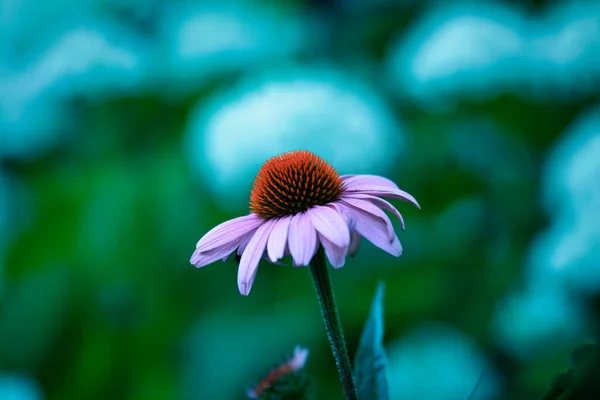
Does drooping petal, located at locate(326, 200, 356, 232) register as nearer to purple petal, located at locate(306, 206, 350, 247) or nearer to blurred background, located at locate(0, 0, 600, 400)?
purple petal, located at locate(306, 206, 350, 247)

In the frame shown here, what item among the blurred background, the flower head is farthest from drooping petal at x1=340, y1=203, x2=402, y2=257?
the blurred background

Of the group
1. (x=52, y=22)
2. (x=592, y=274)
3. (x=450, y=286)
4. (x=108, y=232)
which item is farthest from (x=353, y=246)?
(x=52, y=22)

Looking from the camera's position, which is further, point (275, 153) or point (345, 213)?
point (275, 153)

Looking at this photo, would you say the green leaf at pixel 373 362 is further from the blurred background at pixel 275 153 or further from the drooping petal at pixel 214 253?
the blurred background at pixel 275 153

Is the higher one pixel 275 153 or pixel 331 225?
pixel 275 153

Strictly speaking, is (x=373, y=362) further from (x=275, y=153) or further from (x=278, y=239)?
(x=275, y=153)

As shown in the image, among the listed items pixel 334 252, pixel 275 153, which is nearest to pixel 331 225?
pixel 334 252

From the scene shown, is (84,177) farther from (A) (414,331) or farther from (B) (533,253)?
(B) (533,253)
